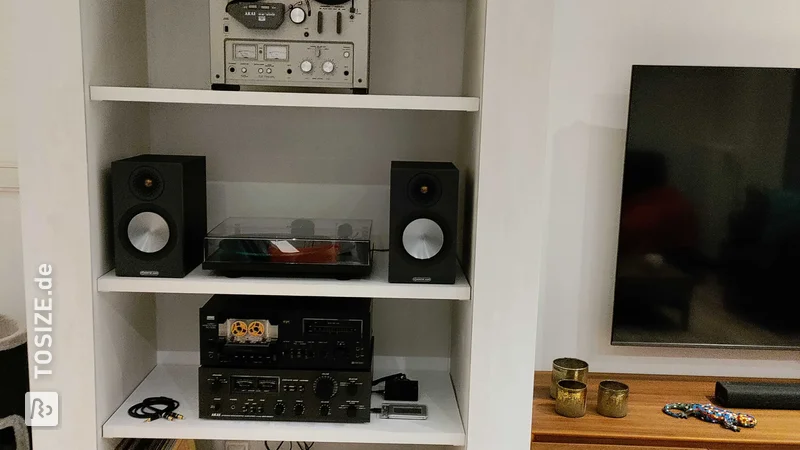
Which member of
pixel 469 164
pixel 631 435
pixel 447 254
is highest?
pixel 469 164

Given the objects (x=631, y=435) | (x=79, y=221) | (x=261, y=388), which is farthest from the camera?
(x=631, y=435)

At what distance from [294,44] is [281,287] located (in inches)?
21.4

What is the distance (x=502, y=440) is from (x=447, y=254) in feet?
1.42

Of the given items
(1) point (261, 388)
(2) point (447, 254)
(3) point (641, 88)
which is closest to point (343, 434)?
(1) point (261, 388)

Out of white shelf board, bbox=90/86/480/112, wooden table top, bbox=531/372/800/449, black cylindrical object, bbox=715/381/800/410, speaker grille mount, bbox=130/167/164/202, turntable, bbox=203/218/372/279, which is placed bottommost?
wooden table top, bbox=531/372/800/449

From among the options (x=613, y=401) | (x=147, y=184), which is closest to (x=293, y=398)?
(x=147, y=184)

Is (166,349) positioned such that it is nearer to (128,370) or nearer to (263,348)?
(128,370)

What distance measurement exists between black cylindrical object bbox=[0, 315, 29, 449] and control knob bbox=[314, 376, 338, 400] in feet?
2.46

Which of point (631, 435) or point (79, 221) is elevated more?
point (79, 221)

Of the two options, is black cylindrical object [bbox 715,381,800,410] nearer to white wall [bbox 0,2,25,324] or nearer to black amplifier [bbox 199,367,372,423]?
black amplifier [bbox 199,367,372,423]

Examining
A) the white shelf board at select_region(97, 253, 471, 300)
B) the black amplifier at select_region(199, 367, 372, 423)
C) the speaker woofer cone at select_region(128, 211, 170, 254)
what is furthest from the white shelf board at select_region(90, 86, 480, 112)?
the black amplifier at select_region(199, 367, 372, 423)

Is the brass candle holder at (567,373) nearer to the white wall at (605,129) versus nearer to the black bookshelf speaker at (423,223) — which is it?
the white wall at (605,129)

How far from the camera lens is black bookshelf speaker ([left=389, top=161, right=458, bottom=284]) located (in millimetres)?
1438

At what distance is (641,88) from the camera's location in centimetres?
179
